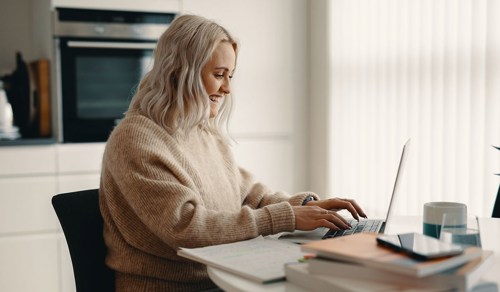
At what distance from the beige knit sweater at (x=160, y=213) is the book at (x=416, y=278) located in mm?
407

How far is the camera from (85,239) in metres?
1.53

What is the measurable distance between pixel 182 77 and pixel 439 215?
742 millimetres

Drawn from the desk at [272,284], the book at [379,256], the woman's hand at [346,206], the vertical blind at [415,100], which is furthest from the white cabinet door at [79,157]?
the book at [379,256]

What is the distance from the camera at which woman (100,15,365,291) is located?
142 cm

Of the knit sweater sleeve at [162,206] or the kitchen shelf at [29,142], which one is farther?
the kitchen shelf at [29,142]

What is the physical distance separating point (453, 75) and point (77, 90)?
184cm

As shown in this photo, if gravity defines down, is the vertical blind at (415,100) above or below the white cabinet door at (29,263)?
above

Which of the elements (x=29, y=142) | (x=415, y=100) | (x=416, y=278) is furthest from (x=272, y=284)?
(x=29, y=142)

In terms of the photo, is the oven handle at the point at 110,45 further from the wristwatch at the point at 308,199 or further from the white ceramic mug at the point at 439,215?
the white ceramic mug at the point at 439,215

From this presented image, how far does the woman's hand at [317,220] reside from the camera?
1450 mm

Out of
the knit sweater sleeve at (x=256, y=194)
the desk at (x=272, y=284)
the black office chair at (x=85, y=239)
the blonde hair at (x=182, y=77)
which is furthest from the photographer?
the knit sweater sleeve at (x=256, y=194)

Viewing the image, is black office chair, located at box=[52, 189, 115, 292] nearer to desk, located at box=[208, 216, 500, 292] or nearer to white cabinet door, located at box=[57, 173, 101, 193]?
desk, located at box=[208, 216, 500, 292]

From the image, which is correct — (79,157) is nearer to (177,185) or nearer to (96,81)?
(96,81)

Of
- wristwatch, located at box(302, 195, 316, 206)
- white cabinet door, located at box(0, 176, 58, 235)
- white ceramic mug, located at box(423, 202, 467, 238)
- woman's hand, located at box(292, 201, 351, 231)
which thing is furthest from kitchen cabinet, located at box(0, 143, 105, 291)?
white ceramic mug, located at box(423, 202, 467, 238)
